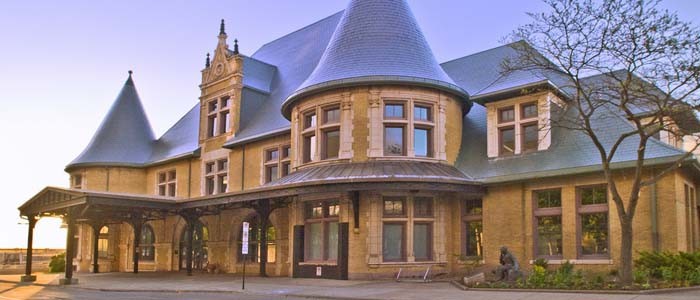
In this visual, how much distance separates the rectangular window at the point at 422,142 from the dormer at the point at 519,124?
91.9 inches

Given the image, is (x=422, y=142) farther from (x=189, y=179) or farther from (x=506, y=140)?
(x=189, y=179)

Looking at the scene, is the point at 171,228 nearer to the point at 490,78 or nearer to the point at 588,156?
the point at 490,78

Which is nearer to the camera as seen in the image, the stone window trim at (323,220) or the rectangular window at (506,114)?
the rectangular window at (506,114)

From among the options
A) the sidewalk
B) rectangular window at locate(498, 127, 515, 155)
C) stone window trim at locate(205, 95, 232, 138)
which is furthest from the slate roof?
stone window trim at locate(205, 95, 232, 138)

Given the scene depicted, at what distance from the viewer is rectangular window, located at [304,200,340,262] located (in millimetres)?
27984

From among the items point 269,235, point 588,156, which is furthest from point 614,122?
point 269,235

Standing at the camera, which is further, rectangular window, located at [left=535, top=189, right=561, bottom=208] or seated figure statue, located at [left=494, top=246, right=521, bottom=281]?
rectangular window, located at [left=535, top=189, right=561, bottom=208]

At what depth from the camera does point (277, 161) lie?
3375 centimetres

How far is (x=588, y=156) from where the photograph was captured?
24.5 meters

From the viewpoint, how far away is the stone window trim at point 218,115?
3738 cm

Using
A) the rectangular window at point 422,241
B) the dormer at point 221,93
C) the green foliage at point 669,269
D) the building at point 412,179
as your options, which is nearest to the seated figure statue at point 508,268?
the green foliage at point 669,269

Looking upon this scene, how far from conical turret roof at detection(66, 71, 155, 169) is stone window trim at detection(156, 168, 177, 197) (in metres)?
1.90

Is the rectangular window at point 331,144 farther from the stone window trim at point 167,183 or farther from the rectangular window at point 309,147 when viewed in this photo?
the stone window trim at point 167,183

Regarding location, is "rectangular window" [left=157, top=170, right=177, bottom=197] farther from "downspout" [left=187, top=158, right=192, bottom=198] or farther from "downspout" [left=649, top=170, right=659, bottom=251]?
"downspout" [left=649, top=170, right=659, bottom=251]
